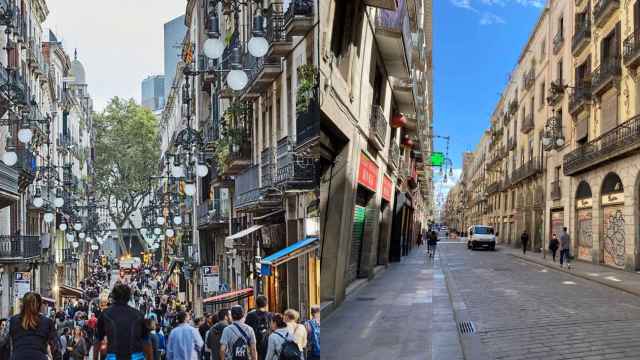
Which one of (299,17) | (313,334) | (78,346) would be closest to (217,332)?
(78,346)

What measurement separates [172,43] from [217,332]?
7.46 ft

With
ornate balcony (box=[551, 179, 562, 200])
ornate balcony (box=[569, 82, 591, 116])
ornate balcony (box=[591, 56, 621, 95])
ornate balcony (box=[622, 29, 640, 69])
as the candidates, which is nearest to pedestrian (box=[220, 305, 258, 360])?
ornate balcony (box=[622, 29, 640, 69])

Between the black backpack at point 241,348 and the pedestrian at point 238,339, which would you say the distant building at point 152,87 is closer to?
the pedestrian at point 238,339

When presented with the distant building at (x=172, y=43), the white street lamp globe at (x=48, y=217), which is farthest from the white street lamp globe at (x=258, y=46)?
the white street lamp globe at (x=48, y=217)

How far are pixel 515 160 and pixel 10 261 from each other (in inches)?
1765

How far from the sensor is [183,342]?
6480 millimetres

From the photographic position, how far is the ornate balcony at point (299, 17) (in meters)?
2.28

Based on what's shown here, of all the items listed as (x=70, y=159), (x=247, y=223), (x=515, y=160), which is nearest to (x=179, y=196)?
(x=70, y=159)

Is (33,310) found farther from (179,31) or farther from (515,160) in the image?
(515,160)

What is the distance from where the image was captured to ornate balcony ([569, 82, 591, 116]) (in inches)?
973

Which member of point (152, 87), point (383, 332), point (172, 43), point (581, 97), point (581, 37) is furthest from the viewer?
point (581, 37)

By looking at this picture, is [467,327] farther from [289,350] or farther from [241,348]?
[289,350]

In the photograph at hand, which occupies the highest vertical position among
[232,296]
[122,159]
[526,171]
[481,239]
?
[526,171]

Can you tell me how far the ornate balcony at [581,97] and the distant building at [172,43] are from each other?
21681 millimetres
